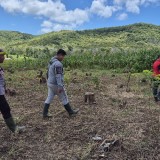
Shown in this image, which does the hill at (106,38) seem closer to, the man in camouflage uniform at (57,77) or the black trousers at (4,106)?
the man in camouflage uniform at (57,77)

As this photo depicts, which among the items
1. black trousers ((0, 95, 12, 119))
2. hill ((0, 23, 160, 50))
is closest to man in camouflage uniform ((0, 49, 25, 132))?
black trousers ((0, 95, 12, 119))

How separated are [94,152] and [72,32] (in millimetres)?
99623

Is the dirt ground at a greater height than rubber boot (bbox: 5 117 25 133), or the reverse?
rubber boot (bbox: 5 117 25 133)

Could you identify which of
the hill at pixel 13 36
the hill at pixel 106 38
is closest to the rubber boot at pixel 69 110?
the hill at pixel 106 38

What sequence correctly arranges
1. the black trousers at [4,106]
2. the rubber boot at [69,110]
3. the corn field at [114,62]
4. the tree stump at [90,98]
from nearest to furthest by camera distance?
1. the black trousers at [4,106]
2. the rubber boot at [69,110]
3. the tree stump at [90,98]
4. the corn field at [114,62]

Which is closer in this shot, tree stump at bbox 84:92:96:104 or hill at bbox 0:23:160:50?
tree stump at bbox 84:92:96:104

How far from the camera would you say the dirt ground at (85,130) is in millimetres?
7075

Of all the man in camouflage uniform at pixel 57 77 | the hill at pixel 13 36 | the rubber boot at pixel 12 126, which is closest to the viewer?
the rubber boot at pixel 12 126

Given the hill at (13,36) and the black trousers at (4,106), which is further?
the hill at (13,36)

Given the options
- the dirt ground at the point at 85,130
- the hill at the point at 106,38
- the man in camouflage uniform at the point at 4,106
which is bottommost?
the dirt ground at the point at 85,130

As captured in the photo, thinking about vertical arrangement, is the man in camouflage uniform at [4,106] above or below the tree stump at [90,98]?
above

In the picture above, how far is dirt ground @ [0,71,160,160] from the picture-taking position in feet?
23.2

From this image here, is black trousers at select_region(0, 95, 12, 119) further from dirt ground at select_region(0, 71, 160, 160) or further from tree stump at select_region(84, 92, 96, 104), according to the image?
tree stump at select_region(84, 92, 96, 104)

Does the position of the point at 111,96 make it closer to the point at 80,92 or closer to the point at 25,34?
the point at 80,92
